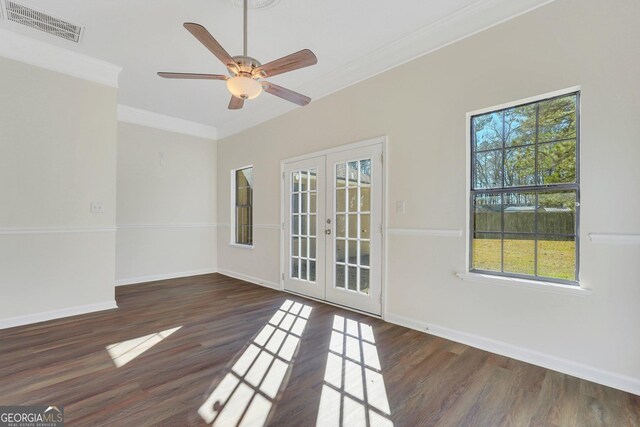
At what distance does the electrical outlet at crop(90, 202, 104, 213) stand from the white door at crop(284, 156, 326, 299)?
93.0 inches

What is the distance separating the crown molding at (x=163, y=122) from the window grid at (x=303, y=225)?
2.57 m

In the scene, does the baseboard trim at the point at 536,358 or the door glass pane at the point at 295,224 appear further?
the door glass pane at the point at 295,224

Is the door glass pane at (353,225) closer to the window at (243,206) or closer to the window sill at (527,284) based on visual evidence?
the window sill at (527,284)

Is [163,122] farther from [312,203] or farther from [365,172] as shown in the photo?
[365,172]

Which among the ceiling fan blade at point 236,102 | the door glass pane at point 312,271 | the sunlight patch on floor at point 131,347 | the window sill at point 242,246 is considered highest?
the ceiling fan blade at point 236,102

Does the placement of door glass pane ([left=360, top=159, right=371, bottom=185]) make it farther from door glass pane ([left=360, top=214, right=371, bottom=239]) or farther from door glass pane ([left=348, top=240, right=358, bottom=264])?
door glass pane ([left=348, top=240, right=358, bottom=264])

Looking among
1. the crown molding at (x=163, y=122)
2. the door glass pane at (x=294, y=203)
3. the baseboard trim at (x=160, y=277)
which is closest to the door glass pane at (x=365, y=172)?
the door glass pane at (x=294, y=203)

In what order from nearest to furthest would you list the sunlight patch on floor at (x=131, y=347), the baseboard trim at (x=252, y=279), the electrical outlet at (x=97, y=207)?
the sunlight patch on floor at (x=131, y=347), the electrical outlet at (x=97, y=207), the baseboard trim at (x=252, y=279)

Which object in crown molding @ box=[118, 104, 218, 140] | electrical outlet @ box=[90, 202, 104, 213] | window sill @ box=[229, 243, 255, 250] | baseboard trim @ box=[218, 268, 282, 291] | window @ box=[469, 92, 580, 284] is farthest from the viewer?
window sill @ box=[229, 243, 255, 250]

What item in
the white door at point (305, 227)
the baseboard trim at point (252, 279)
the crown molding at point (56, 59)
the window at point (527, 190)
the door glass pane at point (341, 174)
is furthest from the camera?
the baseboard trim at point (252, 279)

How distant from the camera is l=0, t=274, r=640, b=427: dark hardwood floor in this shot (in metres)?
1.73

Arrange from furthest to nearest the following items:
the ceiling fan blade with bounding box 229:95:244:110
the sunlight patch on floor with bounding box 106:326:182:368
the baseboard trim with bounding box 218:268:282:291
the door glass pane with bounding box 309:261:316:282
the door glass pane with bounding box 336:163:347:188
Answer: the baseboard trim with bounding box 218:268:282:291
the door glass pane with bounding box 309:261:316:282
the door glass pane with bounding box 336:163:347:188
the ceiling fan blade with bounding box 229:95:244:110
the sunlight patch on floor with bounding box 106:326:182:368

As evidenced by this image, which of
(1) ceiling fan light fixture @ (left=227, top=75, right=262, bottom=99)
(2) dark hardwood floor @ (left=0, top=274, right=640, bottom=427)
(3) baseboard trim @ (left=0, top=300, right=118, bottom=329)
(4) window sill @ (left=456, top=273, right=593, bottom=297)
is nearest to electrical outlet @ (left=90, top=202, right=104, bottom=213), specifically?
(3) baseboard trim @ (left=0, top=300, right=118, bottom=329)

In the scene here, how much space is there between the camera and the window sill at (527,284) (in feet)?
7.01
